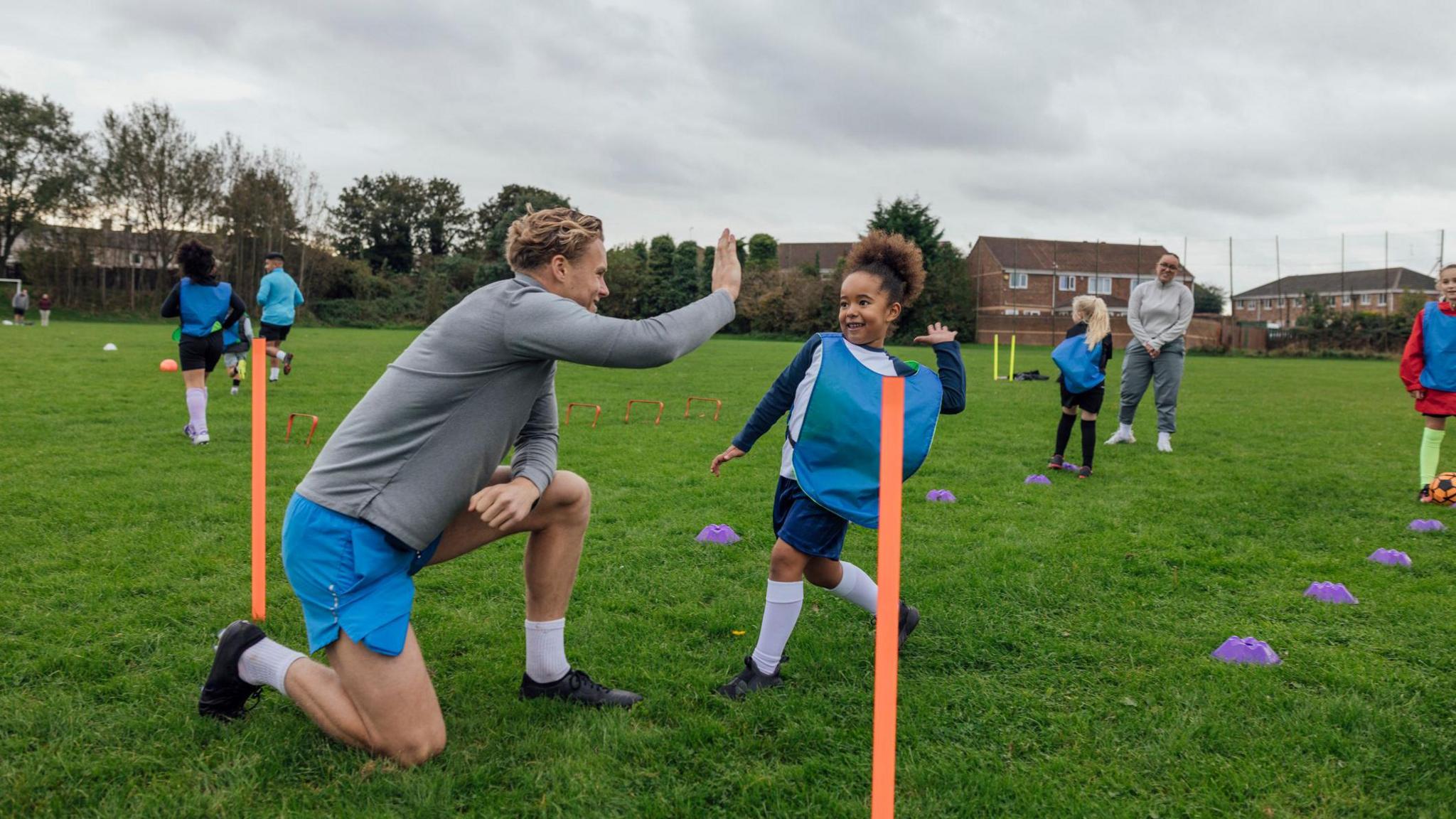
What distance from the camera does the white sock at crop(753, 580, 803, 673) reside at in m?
3.71

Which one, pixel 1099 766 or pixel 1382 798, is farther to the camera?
pixel 1099 766

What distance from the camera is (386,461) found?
3.03 m

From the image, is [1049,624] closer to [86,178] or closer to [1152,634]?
[1152,634]

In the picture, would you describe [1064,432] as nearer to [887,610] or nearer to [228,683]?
[887,610]

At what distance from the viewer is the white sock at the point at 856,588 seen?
161 inches

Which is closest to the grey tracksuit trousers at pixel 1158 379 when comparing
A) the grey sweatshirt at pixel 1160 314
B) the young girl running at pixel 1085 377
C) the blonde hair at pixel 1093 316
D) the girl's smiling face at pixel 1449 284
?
the grey sweatshirt at pixel 1160 314

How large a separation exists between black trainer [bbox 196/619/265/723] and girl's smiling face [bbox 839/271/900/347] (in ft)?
8.49

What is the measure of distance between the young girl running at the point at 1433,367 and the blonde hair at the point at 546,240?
7066 mm

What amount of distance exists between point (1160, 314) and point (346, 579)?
9666 millimetres

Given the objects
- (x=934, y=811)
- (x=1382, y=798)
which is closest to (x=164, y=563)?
(x=934, y=811)

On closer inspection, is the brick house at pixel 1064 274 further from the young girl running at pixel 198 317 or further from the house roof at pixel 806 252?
the young girl running at pixel 198 317

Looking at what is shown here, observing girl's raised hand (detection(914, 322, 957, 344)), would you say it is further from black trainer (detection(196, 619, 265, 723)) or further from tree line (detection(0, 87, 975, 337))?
tree line (detection(0, 87, 975, 337))

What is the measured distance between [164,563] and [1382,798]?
5.70 m

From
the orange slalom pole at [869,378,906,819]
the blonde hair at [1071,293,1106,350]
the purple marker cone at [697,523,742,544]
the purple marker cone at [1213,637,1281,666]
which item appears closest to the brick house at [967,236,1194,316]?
the blonde hair at [1071,293,1106,350]
